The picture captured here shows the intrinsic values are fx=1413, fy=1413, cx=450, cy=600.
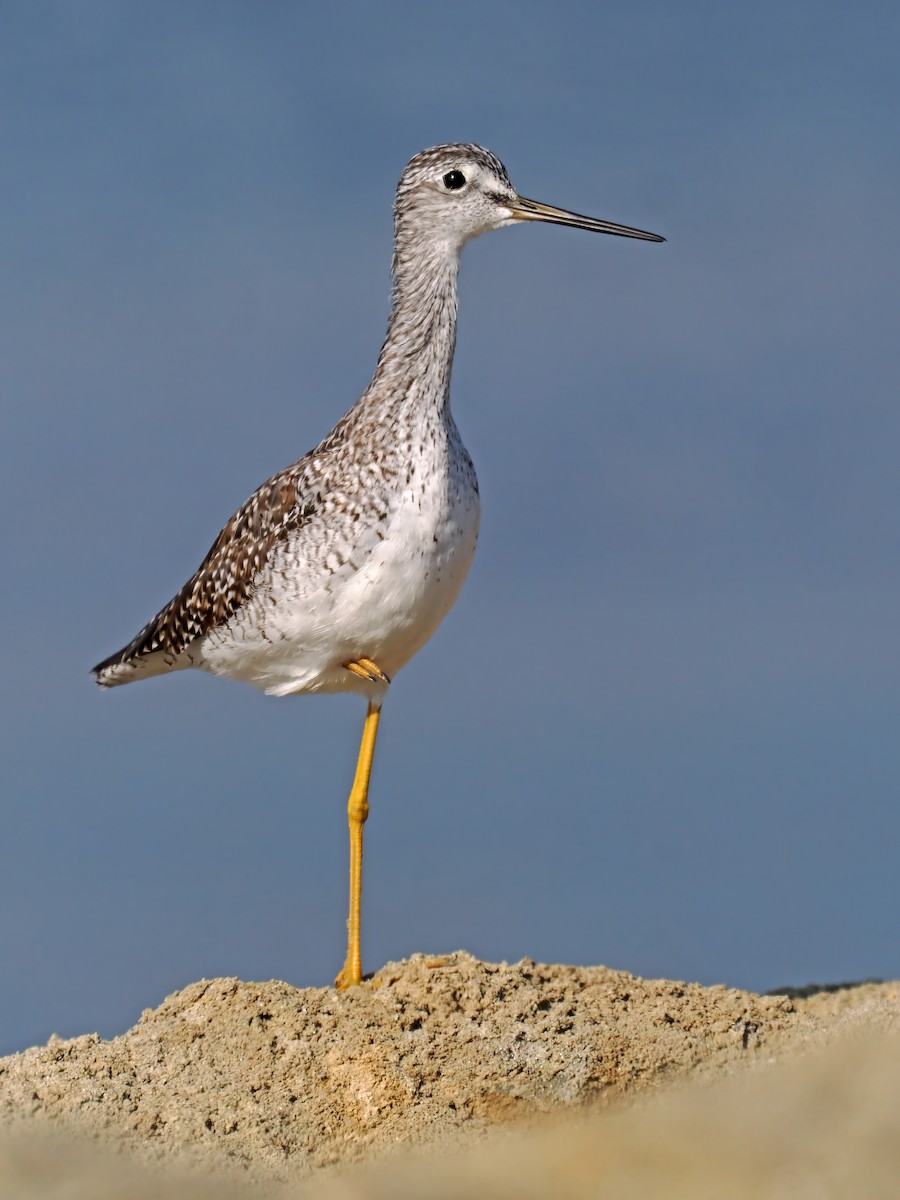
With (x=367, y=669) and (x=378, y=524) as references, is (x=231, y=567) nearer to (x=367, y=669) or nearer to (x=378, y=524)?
(x=367, y=669)

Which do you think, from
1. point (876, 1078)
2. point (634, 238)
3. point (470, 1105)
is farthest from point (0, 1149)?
point (634, 238)

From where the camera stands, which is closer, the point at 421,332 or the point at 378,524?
the point at 378,524

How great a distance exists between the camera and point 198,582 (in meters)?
10.8

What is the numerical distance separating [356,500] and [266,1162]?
4.15 metres

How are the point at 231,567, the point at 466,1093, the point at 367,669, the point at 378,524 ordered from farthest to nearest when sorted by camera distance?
the point at 231,567 → the point at 367,669 → the point at 378,524 → the point at 466,1093

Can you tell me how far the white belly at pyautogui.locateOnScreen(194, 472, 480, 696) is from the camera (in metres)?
9.32

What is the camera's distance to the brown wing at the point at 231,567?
10.1 meters

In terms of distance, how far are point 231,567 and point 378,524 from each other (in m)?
1.57

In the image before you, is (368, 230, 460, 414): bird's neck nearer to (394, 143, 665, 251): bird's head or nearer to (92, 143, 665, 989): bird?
(92, 143, 665, 989): bird

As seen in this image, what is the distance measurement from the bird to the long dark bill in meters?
0.01

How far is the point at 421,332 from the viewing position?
10031 millimetres

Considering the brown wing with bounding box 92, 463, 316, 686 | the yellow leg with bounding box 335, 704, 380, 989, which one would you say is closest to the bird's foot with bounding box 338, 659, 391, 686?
the yellow leg with bounding box 335, 704, 380, 989

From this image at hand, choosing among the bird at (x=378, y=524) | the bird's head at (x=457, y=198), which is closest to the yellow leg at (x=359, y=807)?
the bird at (x=378, y=524)

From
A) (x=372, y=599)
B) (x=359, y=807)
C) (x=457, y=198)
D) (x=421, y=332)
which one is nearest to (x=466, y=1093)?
(x=359, y=807)
